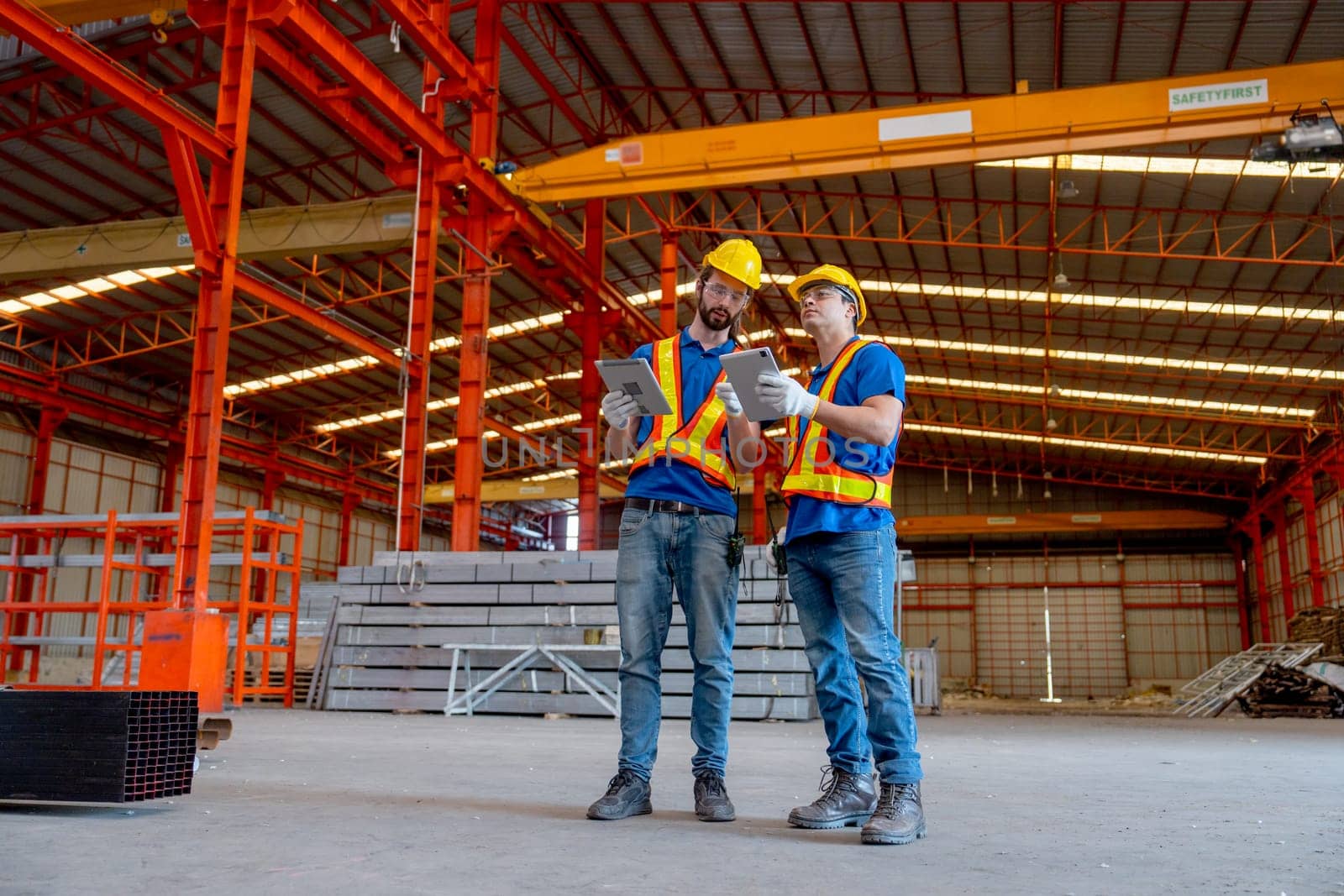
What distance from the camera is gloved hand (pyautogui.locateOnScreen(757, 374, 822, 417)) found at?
298 centimetres

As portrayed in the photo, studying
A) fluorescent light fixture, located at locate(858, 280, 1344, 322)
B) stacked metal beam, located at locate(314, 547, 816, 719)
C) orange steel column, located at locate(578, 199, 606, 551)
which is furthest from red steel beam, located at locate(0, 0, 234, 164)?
fluorescent light fixture, located at locate(858, 280, 1344, 322)

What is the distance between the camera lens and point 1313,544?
28.3m

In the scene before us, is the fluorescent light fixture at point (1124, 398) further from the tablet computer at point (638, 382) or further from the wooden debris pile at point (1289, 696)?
the tablet computer at point (638, 382)

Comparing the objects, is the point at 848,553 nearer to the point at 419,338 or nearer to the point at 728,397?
the point at 728,397

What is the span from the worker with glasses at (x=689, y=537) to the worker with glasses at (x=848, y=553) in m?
0.23

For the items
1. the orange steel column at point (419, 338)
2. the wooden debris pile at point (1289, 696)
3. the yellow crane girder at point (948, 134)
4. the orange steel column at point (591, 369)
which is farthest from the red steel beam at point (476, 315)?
the wooden debris pile at point (1289, 696)

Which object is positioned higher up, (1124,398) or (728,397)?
(1124,398)

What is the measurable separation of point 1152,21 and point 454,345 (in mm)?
17916

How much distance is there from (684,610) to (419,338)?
476 inches

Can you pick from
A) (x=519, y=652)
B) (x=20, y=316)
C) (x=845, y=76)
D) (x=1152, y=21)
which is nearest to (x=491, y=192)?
(x=845, y=76)

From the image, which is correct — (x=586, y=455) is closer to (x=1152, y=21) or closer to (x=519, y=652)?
(x=519, y=652)

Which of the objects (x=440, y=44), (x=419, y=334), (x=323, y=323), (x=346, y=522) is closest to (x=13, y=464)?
(x=346, y=522)

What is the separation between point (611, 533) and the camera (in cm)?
4331

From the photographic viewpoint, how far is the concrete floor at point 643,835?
7.52 feet
